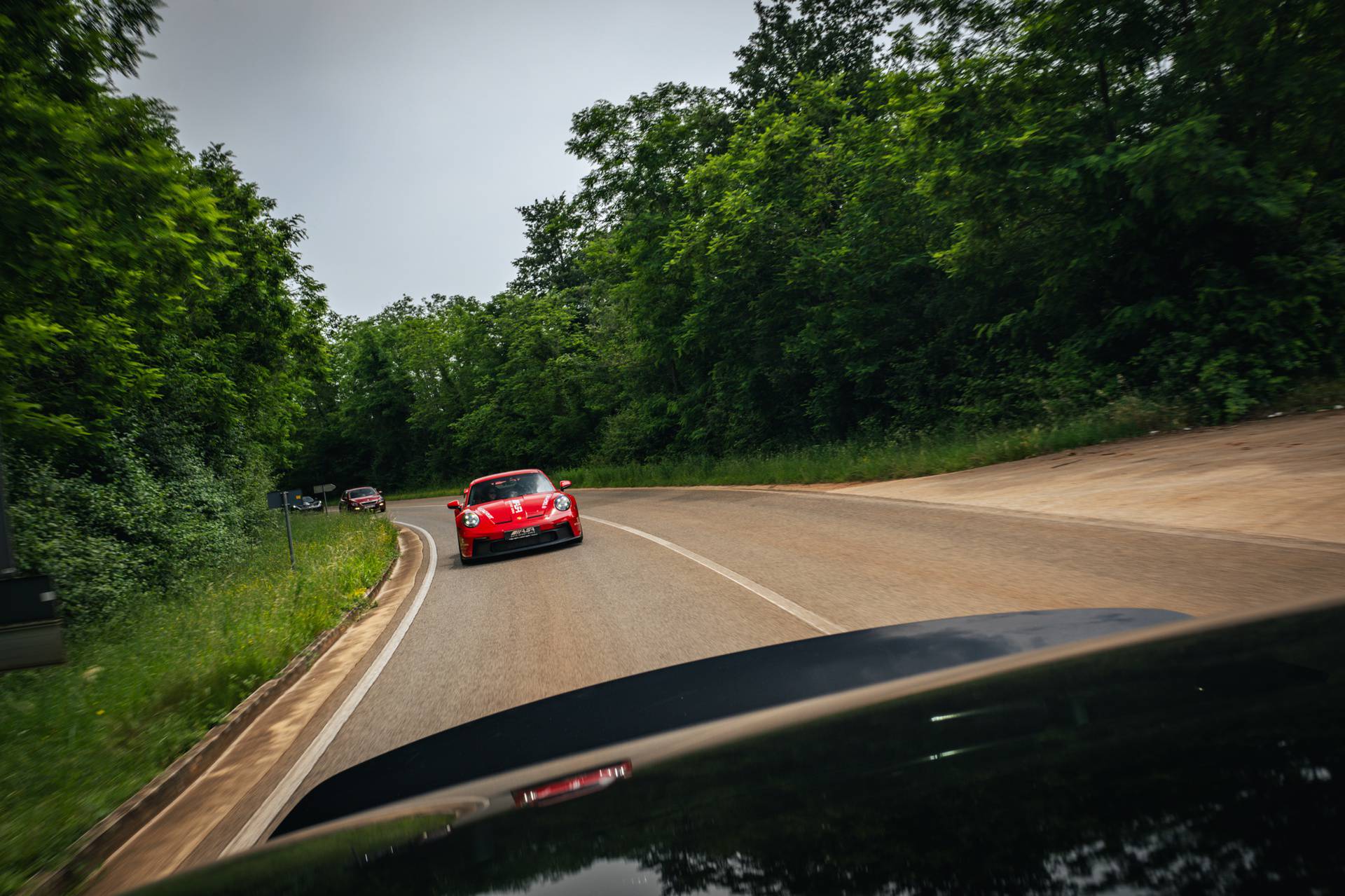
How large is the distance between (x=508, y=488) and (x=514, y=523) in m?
1.29

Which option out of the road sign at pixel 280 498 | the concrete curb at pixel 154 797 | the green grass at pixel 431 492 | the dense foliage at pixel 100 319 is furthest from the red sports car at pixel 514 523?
the green grass at pixel 431 492

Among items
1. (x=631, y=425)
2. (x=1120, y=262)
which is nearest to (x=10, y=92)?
(x=1120, y=262)

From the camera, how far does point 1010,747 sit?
162 centimetres

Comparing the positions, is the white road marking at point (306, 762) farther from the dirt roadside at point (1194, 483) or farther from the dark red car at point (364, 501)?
the dark red car at point (364, 501)

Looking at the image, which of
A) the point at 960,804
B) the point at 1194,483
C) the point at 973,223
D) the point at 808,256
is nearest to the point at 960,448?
the point at 973,223

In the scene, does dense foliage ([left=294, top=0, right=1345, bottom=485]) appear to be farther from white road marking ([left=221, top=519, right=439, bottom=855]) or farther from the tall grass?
white road marking ([left=221, top=519, right=439, bottom=855])

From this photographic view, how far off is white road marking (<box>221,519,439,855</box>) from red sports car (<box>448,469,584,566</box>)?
5.24 meters

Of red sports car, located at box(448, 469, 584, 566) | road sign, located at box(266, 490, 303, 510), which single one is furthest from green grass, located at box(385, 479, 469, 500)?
red sports car, located at box(448, 469, 584, 566)

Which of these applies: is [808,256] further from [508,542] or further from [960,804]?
[960,804]

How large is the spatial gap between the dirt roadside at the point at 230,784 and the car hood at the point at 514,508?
18.3 ft

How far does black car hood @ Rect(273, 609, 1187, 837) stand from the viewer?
8.61 feet

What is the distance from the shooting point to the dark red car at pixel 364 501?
46.0 meters

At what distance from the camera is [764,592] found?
28.0 feet

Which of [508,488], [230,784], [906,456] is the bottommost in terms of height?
[906,456]
